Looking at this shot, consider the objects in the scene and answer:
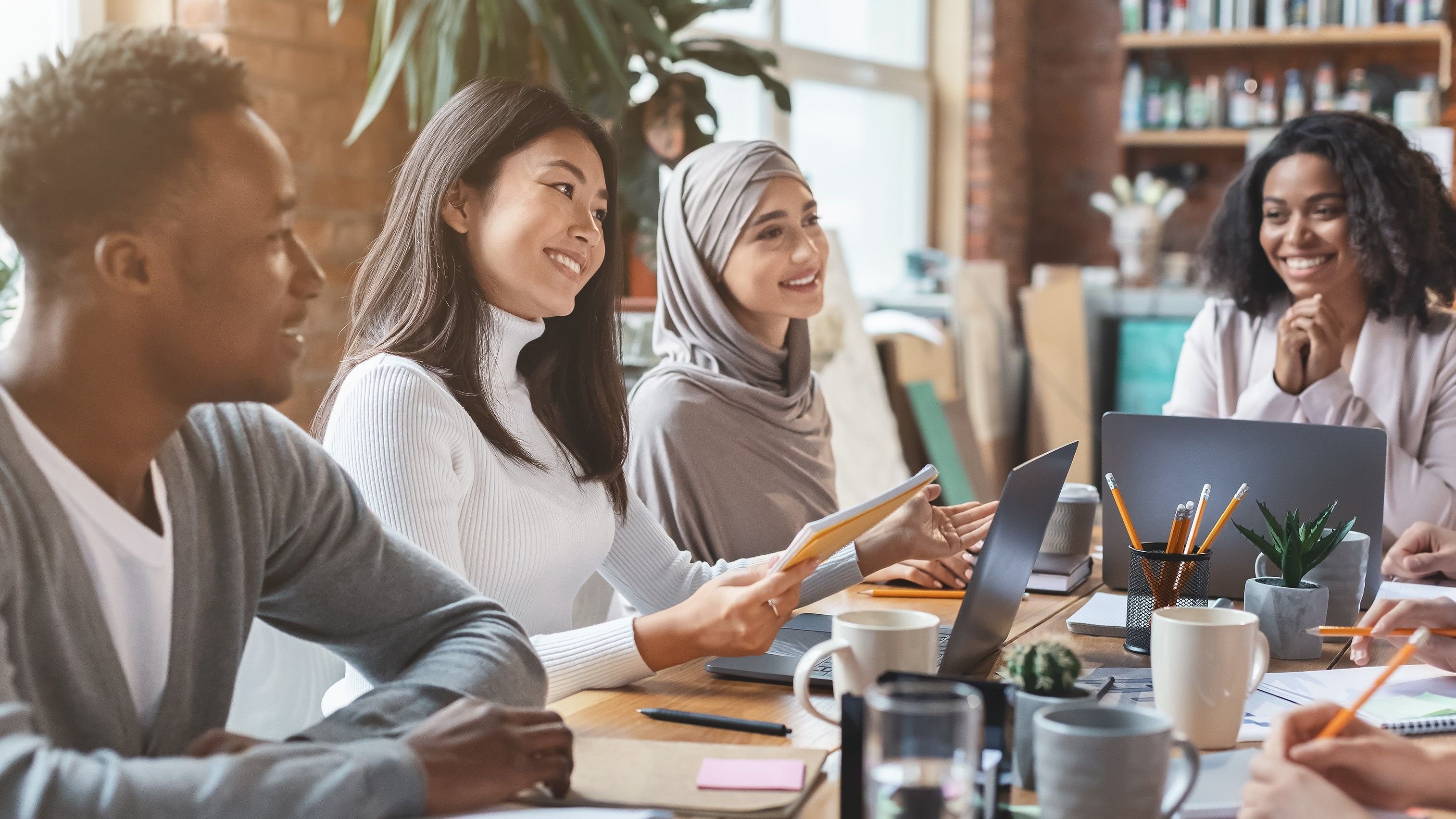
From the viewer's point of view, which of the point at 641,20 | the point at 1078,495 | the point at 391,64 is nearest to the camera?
the point at 1078,495

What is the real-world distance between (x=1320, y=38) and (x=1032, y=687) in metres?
5.22

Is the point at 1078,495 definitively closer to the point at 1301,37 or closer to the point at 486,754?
the point at 486,754

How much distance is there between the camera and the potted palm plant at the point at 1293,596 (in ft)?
4.47

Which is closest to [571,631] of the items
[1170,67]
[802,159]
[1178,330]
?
[802,159]

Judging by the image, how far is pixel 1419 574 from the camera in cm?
174

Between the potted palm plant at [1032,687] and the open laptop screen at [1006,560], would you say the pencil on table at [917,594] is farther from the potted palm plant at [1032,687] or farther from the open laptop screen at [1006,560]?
the potted palm plant at [1032,687]

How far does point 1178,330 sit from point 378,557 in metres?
4.39

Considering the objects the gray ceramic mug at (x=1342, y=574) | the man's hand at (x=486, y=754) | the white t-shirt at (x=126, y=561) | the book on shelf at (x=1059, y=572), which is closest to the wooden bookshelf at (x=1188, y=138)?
the book on shelf at (x=1059, y=572)

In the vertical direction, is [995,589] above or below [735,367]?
below

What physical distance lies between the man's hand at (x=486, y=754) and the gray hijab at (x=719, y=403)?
3.50ft

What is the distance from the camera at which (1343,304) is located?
2.38 m

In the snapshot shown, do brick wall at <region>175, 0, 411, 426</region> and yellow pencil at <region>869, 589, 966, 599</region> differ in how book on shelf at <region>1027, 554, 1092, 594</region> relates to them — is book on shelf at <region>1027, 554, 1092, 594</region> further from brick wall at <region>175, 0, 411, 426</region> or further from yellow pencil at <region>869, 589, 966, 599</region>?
brick wall at <region>175, 0, 411, 426</region>

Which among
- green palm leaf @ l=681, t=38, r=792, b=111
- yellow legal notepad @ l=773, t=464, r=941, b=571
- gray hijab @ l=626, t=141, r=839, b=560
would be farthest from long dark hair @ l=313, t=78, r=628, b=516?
green palm leaf @ l=681, t=38, r=792, b=111

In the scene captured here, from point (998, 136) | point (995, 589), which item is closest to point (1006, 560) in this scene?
point (995, 589)
